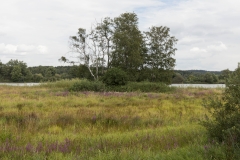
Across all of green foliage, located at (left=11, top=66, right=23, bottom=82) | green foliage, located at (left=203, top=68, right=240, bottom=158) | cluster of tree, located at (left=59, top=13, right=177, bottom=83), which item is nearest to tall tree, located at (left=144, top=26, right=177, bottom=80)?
cluster of tree, located at (left=59, top=13, right=177, bottom=83)

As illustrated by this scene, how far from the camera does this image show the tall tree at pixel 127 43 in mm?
35569

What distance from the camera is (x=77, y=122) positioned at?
933cm

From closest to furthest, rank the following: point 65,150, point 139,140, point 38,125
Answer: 1. point 65,150
2. point 139,140
3. point 38,125

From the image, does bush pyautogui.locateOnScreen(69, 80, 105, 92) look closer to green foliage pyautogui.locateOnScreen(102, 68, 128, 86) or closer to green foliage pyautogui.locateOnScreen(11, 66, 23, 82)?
green foliage pyautogui.locateOnScreen(102, 68, 128, 86)

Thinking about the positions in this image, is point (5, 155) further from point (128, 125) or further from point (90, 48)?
point (90, 48)

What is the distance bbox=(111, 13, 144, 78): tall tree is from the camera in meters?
35.6

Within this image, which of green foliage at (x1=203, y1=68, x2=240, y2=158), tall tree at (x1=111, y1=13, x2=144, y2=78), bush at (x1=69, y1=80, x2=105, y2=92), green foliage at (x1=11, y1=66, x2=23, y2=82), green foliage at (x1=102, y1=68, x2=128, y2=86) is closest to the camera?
green foliage at (x1=203, y1=68, x2=240, y2=158)

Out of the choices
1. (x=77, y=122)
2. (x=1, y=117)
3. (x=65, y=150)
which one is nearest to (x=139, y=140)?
(x=65, y=150)

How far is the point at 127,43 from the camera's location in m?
35.2

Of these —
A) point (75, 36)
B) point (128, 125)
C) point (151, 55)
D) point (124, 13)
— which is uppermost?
point (124, 13)

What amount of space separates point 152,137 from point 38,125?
4.43 metres

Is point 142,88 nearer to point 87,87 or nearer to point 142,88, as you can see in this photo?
point 142,88

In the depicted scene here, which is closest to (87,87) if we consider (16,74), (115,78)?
(115,78)

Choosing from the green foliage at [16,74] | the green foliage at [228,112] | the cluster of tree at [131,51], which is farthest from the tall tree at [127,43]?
the green foliage at [16,74]
